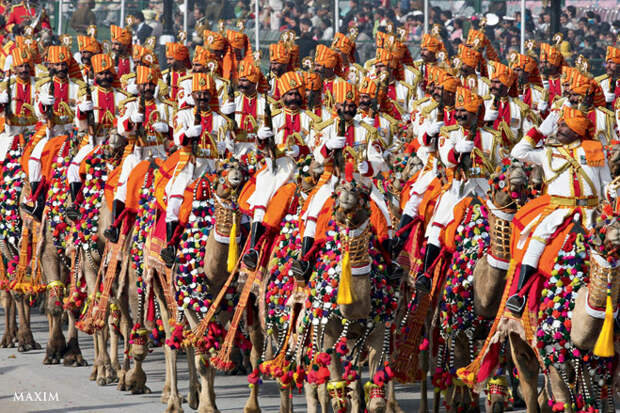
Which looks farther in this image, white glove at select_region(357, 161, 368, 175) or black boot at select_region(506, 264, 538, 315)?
white glove at select_region(357, 161, 368, 175)

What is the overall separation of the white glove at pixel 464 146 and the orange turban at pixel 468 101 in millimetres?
439

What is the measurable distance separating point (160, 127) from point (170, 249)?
225 centimetres

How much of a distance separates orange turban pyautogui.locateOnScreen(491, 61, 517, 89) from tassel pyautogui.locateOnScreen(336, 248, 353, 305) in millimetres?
6665

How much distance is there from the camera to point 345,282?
12.0 metres

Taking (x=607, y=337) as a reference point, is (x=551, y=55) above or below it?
above

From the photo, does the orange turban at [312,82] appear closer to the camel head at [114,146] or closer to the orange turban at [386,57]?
the camel head at [114,146]

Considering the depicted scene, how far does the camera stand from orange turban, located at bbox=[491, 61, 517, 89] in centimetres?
1802

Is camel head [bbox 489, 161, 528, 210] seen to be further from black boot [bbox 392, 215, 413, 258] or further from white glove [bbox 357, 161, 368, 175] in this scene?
white glove [bbox 357, 161, 368, 175]

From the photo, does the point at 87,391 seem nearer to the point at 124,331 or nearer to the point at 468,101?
the point at 124,331

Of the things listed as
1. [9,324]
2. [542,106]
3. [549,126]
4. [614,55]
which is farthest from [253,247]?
[614,55]

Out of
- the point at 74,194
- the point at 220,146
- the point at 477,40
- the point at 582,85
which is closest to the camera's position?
the point at 220,146

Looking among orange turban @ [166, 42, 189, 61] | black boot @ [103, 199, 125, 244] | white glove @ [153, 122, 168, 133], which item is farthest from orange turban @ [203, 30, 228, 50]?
black boot @ [103, 199, 125, 244]

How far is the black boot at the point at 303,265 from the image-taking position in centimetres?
1265

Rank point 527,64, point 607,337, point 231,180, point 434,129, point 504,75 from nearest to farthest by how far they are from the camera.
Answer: point 607,337 → point 231,180 → point 434,129 → point 504,75 → point 527,64
